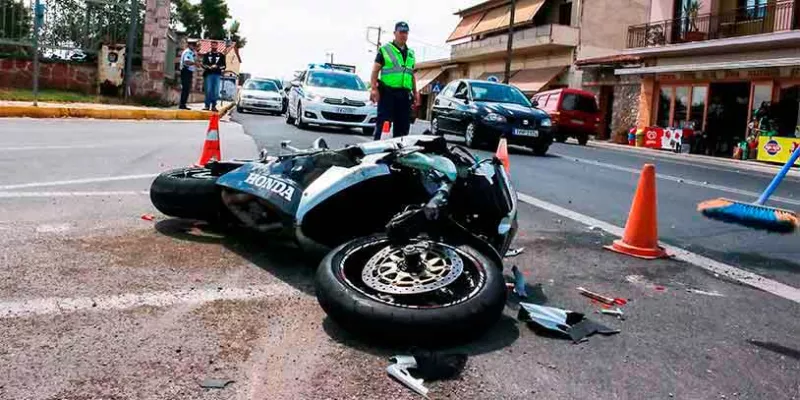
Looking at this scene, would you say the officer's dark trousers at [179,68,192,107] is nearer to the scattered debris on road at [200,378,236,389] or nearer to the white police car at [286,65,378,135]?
the white police car at [286,65,378,135]

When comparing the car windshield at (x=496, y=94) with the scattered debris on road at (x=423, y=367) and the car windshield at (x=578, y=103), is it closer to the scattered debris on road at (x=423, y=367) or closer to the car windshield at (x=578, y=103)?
the car windshield at (x=578, y=103)

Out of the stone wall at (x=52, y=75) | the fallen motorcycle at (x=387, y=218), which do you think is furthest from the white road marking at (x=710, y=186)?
the stone wall at (x=52, y=75)

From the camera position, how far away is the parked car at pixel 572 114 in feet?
85.6

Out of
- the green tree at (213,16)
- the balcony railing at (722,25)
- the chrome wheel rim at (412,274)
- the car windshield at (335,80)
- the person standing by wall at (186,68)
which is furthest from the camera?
the green tree at (213,16)

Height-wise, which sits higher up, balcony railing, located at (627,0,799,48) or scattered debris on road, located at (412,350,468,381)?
balcony railing, located at (627,0,799,48)

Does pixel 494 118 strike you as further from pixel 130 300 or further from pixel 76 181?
pixel 130 300

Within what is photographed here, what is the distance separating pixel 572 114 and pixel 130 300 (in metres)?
24.0

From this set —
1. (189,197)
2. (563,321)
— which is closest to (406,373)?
(563,321)

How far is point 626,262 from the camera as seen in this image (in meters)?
5.20

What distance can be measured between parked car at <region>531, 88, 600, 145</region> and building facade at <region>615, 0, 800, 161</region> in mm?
4593

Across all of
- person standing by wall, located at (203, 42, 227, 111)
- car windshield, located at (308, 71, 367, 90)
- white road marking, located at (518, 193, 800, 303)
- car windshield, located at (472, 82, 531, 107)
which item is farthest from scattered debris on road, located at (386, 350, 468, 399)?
person standing by wall, located at (203, 42, 227, 111)

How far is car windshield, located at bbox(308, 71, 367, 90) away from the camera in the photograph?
18.6m

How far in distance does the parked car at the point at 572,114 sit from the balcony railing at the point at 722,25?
6123 millimetres

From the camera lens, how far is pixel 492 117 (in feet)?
49.3
